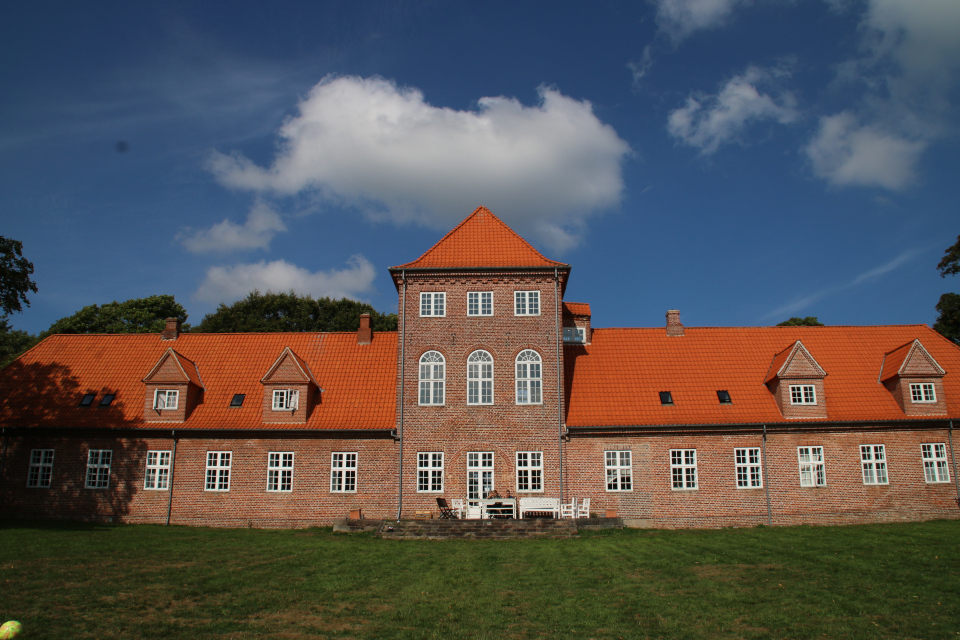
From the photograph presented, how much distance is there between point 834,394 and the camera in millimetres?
28641

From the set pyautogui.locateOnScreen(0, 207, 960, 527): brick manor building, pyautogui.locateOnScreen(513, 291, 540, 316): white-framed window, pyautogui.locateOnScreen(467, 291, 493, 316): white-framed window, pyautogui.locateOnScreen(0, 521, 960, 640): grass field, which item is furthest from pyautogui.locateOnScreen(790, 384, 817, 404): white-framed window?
pyautogui.locateOnScreen(467, 291, 493, 316): white-framed window

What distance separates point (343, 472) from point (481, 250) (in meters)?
11.4

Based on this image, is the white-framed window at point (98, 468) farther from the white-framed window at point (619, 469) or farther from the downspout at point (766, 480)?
the downspout at point (766, 480)

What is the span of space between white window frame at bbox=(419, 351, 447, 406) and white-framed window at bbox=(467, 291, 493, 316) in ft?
7.91

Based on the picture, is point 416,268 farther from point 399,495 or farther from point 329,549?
point 329,549

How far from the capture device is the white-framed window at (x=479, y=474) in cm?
2681

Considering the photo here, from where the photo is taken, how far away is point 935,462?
1075 inches

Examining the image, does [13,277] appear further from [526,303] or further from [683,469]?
[683,469]

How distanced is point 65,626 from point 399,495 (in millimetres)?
15480

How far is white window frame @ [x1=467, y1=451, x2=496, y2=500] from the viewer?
26828 mm

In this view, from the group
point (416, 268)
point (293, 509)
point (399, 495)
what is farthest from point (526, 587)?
point (416, 268)

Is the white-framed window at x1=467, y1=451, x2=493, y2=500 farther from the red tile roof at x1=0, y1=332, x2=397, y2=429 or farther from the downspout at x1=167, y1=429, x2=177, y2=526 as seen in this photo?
the downspout at x1=167, y1=429, x2=177, y2=526

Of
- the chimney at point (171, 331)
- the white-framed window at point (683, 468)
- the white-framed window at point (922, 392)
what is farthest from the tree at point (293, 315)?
the white-framed window at point (922, 392)

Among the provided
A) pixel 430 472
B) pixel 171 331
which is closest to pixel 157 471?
pixel 171 331
